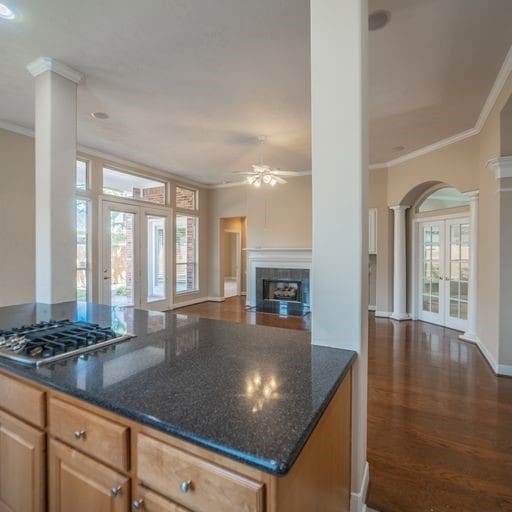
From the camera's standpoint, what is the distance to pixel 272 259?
6.99 metres

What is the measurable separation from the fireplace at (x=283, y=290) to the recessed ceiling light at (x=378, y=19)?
190 inches

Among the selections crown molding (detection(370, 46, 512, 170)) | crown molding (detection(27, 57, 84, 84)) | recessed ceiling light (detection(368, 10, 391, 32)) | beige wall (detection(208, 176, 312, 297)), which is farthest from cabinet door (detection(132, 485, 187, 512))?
beige wall (detection(208, 176, 312, 297))

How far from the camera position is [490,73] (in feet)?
9.45

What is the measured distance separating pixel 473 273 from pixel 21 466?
517cm

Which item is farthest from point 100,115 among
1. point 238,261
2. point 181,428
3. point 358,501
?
point 238,261

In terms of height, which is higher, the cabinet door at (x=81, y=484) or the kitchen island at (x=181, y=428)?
the kitchen island at (x=181, y=428)

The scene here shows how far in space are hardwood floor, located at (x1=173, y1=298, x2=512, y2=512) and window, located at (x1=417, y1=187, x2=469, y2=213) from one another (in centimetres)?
235

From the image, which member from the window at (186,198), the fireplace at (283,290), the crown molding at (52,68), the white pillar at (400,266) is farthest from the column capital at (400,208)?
the crown molding at (52,68)

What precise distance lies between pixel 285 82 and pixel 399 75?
1067 millimetres

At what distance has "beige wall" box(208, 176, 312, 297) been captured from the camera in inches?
269

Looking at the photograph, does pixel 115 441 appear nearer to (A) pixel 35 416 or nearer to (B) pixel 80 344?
(A) pixel 35 416

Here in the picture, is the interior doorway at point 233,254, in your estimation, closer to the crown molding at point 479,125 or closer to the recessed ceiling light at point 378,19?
the crown molding at point 479,125

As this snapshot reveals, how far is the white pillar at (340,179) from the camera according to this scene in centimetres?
137

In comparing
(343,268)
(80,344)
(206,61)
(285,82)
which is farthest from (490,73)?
(80,344)
